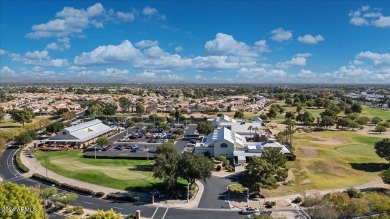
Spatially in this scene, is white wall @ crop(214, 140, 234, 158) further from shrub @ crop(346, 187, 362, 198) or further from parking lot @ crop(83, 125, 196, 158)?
shrub @ crop(346, 187, 362, 198)

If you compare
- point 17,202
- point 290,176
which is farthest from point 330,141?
point 17,202

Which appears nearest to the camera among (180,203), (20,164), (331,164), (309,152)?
(180,203)

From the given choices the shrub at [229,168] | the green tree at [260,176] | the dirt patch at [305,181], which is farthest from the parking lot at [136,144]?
the dirt patch at [305,181]

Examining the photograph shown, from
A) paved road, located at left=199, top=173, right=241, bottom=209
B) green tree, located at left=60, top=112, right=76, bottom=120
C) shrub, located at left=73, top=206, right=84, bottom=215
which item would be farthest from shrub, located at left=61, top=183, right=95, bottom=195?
green tree, located at left=60, top=112, right=76, bottom=120

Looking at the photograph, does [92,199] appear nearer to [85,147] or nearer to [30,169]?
[30,169]

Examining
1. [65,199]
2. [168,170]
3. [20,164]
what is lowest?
[20,164]

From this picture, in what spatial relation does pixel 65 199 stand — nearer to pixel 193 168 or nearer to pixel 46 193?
pixel 46 193

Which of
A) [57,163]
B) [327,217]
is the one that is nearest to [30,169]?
[57,163]
